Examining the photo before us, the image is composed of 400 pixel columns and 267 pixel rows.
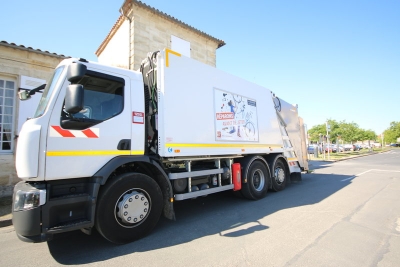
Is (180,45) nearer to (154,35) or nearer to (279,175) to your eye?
(154,35)

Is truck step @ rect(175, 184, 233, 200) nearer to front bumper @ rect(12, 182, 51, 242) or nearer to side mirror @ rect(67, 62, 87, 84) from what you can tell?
front bumper @ rect(12, 182, 51, 242)

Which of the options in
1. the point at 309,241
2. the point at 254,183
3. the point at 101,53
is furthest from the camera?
the point at 101,53

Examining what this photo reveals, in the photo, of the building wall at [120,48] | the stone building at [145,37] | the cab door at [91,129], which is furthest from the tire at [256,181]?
the building wall at [120,48]

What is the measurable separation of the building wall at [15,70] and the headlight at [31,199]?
17.0 feet

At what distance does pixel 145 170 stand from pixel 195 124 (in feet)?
4.48

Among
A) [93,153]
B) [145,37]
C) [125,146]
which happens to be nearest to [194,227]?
[125,146]

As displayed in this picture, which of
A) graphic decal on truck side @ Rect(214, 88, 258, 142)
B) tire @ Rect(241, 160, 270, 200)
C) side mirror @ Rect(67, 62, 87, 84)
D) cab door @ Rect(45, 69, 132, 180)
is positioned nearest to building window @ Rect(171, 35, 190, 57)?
graphic decal on truck side @ Rect(214, 88, 258, 142)

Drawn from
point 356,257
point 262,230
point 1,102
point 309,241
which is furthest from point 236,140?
point 1,102

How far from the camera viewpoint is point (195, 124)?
448 cm

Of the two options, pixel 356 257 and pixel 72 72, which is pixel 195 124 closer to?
pixel 72 72

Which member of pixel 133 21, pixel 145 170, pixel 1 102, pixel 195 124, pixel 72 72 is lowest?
pixel 145 170

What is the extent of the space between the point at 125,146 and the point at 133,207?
0.97 m

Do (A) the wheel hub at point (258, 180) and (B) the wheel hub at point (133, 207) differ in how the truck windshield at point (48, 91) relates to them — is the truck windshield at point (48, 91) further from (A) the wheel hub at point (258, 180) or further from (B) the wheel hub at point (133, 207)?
(A) the wheel hub at point (258, 180)

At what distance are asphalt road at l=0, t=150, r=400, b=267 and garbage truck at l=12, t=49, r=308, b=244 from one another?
40 cm
